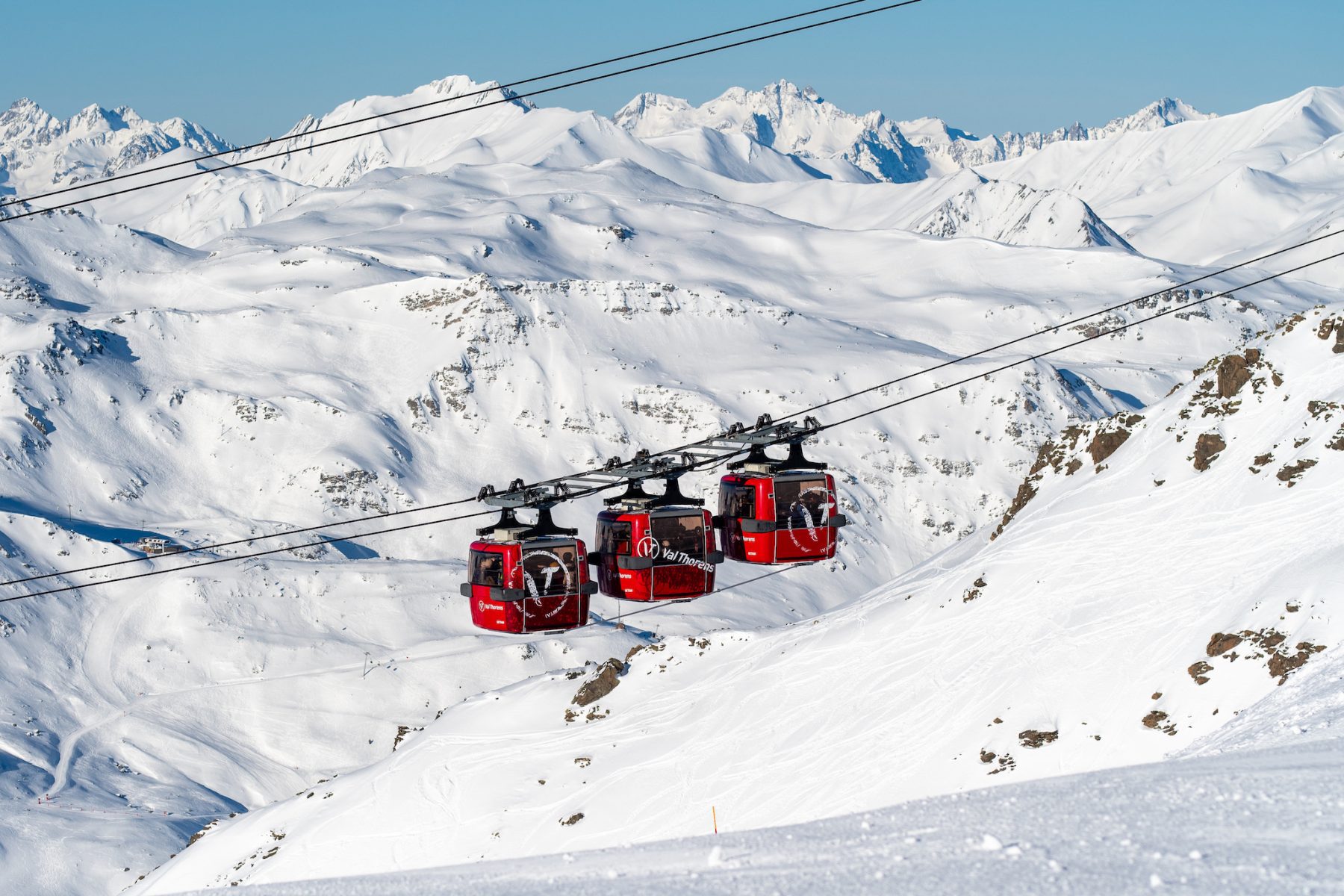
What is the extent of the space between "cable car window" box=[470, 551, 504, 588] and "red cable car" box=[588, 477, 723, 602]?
1.77 meters

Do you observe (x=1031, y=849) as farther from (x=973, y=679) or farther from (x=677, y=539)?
(x=973, y=679)

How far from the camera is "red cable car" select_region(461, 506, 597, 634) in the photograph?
2323cm

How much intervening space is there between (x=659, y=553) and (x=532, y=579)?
2275mm

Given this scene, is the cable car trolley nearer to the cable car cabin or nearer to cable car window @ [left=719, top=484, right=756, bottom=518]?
cable car window @ [left=719, top=484, right=756, bottom=518]

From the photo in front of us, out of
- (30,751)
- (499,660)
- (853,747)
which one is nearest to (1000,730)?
(853,747)

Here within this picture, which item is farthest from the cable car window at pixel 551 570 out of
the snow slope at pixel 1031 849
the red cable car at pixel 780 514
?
the snow slope at pixel 1031 849

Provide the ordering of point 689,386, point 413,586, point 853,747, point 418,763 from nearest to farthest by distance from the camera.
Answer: point 853,747 < point 418,763 < point 413,586 < point 689,386

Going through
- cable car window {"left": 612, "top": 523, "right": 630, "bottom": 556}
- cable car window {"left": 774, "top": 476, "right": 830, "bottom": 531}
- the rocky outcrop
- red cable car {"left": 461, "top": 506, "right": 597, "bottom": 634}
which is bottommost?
red cable car {"left": 461, "top": 506, "right": 597, "bottom": 634}

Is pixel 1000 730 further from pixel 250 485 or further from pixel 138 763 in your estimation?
pixel 250 485

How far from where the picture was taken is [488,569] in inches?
932

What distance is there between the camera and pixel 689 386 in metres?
165

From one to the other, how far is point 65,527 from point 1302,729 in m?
119

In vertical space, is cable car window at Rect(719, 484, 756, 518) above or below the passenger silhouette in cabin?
above

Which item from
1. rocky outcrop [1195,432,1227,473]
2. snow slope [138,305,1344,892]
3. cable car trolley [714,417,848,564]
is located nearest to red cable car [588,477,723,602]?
cable car trolley [714,417,848,564]
